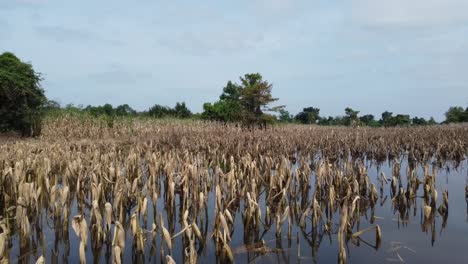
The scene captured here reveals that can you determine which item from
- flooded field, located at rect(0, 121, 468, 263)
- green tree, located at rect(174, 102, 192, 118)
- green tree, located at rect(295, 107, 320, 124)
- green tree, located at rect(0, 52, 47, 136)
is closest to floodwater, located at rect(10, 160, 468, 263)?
flooded field, located at rect(0, 121, 468, 263)

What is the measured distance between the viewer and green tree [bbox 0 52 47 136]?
18.3 meters

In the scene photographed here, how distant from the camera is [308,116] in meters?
49.8

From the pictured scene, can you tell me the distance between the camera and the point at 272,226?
686cm

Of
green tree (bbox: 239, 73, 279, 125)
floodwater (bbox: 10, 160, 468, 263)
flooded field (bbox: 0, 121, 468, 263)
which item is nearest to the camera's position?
flooded field (bbox: 0, 121, 468, 263)

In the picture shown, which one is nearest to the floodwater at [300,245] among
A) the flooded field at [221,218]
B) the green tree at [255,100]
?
the flooded field at [221,218]

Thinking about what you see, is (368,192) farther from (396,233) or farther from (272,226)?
(272,226)

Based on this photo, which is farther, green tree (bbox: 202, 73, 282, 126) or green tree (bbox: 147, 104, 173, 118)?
green tree (bbox: 147, 104, 173, 118)

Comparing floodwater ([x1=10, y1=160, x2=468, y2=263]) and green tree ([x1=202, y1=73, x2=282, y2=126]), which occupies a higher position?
green tree ([x1=202, y1=73, x2=282, y2=126])

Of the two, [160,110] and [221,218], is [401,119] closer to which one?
[160,110]

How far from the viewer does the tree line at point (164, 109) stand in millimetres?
18766

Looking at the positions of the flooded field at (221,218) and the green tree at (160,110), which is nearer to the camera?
the flooded field at (221,218)

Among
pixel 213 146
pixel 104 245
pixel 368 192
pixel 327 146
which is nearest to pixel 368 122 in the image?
pixel 327 146

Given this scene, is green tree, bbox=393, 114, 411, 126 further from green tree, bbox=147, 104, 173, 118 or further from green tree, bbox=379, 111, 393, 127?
green tree, bbox=147, 104, 173, 118

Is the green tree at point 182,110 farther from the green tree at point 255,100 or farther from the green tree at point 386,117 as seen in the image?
the green tree at point 386,117
